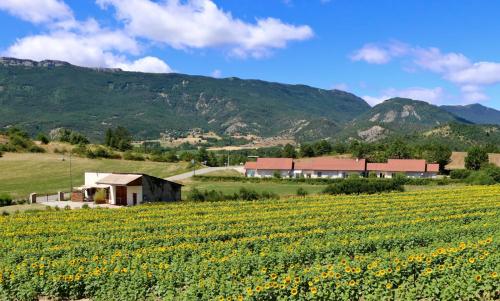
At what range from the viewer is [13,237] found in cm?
2862

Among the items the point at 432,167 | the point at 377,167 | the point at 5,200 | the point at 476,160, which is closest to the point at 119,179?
the point at 5,200

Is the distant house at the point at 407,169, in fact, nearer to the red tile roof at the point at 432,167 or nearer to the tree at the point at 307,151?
the red tile roof at the point at 432,167

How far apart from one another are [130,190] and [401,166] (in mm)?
68864

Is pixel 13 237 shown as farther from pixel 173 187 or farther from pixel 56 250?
pixel 173 187

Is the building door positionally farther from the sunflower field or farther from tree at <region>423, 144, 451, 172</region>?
tree at <region>423, 144, 451, 172</region>

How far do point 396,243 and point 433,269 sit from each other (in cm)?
781

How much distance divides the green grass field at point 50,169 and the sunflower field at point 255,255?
3859 centimetres

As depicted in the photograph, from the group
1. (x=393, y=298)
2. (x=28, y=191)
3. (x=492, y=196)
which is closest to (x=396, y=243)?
(x=393, y=298)

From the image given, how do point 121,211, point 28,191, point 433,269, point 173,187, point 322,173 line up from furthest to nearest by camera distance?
point 322,173, point 28,191, point 173,187, point 121,211, point 433,269

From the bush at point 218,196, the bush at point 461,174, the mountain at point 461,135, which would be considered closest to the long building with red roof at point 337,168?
the bush at point 461,174

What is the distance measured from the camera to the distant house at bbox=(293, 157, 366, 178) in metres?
107

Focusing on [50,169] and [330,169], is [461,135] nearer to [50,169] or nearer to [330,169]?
[330,169]

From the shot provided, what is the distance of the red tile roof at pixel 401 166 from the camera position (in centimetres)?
10475

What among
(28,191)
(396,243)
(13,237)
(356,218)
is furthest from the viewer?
(28,191)
